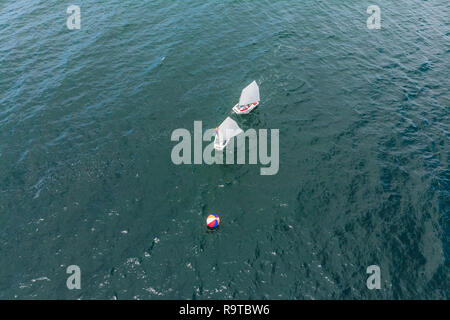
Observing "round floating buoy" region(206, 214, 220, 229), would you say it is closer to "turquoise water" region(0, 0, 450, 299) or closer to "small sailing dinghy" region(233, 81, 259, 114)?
"turquoise water" region(0, 0, 450, 299)

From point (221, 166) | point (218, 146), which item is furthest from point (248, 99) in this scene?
point (221, 166)

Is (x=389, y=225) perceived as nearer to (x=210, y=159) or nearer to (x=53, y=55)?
(x=210, y=159)

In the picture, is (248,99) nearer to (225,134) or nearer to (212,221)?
(225,134)

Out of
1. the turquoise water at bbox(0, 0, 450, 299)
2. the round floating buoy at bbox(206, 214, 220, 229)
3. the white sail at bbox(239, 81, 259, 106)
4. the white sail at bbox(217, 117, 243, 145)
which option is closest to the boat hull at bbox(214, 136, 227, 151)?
Answer: the white sail at bbox(217, 117, 243, 145)

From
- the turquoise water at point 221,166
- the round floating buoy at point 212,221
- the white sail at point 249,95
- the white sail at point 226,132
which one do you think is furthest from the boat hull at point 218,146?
the round floating buoy at point 212,221

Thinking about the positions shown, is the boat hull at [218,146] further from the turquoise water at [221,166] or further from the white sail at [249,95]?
the white sail at [249,95]

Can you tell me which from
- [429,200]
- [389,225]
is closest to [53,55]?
[389,225]
